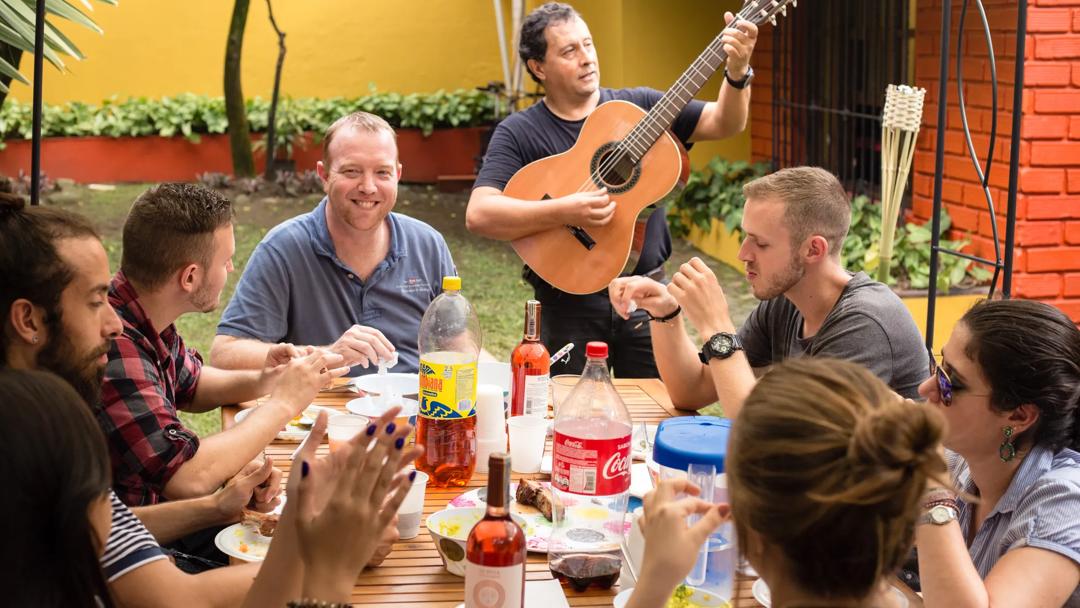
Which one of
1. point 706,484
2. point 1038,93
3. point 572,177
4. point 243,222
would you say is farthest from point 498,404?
point 243,222

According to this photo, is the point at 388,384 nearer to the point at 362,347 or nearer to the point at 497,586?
the point at 362,347

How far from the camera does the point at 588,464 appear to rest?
6.36ft

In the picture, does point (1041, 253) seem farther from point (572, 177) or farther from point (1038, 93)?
point (572, 177)

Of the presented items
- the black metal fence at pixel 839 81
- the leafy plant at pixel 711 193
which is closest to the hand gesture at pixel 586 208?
the black metal fence at pixel 839 81

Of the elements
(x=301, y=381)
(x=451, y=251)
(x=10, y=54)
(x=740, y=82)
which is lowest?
(x=451, y=251)

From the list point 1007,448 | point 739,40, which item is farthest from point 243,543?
point 739,40

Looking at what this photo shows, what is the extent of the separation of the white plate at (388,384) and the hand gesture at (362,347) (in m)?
0.07

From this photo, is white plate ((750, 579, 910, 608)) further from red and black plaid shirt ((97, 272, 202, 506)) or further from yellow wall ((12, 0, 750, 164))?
yellow wall ((12, 0, 750, 164))

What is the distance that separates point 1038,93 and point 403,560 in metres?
3.93

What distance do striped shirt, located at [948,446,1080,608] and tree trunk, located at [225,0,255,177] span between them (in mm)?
8483

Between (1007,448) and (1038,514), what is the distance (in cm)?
14

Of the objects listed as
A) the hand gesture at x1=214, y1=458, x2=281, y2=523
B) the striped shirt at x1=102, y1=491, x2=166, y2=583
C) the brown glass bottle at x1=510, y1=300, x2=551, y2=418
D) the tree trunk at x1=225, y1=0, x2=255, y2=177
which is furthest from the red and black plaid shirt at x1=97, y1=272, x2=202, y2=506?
the tree trunk at x1=225, y1=0, x2=255, y2=177

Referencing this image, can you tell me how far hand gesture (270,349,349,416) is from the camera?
2.36 meters

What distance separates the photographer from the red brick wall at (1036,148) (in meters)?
4.78
